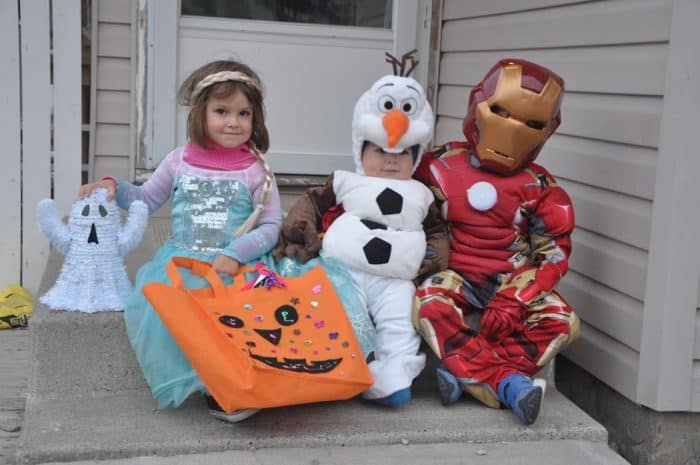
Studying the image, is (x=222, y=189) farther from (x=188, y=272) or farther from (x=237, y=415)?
(x=237, y=415)

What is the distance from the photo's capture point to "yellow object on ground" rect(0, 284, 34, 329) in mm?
4293

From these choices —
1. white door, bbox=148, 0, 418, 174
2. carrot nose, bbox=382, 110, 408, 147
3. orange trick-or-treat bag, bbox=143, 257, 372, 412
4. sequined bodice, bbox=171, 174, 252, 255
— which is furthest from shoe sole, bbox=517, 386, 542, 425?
white door, bbox=148, 0, 418, 174

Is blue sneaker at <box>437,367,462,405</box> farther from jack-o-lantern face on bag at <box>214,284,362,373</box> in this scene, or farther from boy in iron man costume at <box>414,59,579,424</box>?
jack-o-lantern face on bag at <box>214,284,362,373</box>

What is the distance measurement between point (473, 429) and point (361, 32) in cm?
271

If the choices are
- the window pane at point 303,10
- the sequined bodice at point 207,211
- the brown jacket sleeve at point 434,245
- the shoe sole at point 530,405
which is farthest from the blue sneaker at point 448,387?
the window pane at point 303,10

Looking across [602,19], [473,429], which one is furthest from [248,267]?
[602,19]

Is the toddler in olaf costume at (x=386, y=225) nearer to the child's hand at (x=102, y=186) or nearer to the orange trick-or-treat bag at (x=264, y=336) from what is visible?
the orange trick-or-treat bag at (x=264, y=336)

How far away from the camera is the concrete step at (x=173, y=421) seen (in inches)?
112

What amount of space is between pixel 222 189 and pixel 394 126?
649mm

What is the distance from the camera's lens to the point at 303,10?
5.07m

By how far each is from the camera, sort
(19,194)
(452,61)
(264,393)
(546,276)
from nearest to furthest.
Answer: (264,393), (546,276), (19,194), (452,61)

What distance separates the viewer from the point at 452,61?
500 centimetres

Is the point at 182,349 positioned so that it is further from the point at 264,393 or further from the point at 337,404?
the point at 337,404

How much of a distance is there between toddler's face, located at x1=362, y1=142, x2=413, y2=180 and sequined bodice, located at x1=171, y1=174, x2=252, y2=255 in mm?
466
